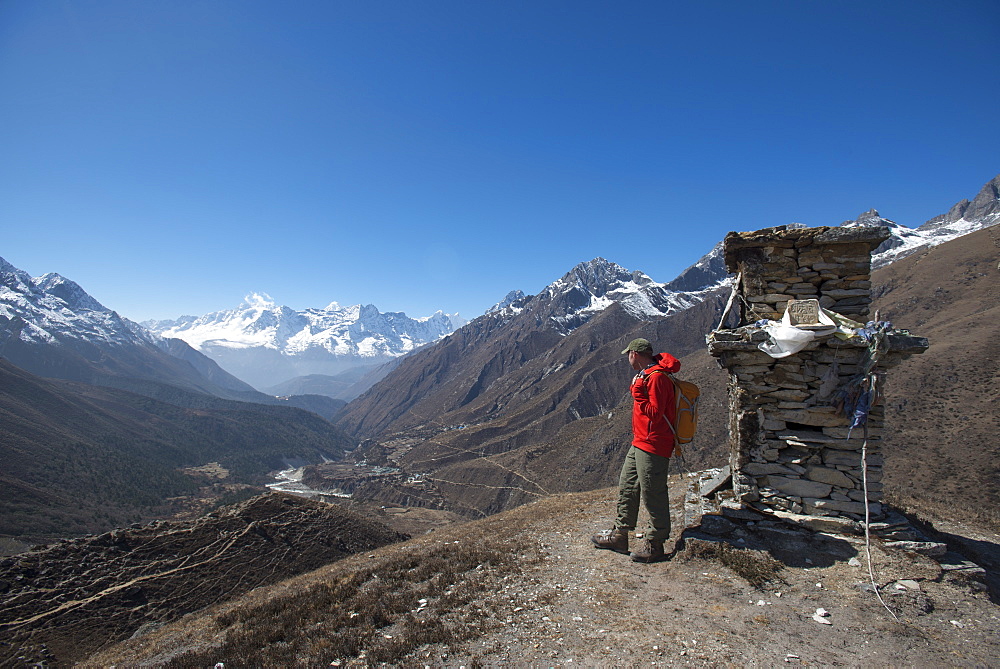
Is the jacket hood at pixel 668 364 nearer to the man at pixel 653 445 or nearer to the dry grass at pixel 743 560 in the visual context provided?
the man at pixel 653 445

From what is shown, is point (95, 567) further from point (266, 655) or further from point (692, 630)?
point (692, 630)

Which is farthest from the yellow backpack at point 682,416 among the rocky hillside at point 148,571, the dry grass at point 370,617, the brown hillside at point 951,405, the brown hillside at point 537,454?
the brown hillside at point 537,454

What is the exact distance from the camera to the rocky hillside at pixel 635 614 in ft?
19.7

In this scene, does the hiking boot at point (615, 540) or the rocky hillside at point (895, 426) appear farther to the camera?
the rocky hillside at point (895, 426)

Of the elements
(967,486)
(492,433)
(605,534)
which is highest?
(605,534)

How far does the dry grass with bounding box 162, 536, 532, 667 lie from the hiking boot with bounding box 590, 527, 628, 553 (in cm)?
212

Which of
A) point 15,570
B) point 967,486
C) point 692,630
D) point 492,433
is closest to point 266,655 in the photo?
point 692,630

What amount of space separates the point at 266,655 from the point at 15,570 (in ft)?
71.7

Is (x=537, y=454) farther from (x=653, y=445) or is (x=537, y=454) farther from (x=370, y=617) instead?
(x=370, y=617)

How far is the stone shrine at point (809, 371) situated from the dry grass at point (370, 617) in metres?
6.28

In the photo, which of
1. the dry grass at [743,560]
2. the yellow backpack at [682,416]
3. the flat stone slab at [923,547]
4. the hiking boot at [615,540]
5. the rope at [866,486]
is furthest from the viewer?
the hiking boot at [615,540]

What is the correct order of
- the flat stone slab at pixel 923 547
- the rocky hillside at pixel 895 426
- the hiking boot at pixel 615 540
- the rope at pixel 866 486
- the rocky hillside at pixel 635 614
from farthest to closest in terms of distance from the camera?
the rocky hillside at pixel 895 426 < the hiking boot at pixel 615 540 < the flat stone slab at pixel 923 547 < the rope at pixel 866 486 < the rocky hillside at pixel 635 614

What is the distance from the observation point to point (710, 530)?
9641 millimetres

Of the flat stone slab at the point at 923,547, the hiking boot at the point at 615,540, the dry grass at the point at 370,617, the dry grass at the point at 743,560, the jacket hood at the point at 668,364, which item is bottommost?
the dry grass at the point at 370,617
